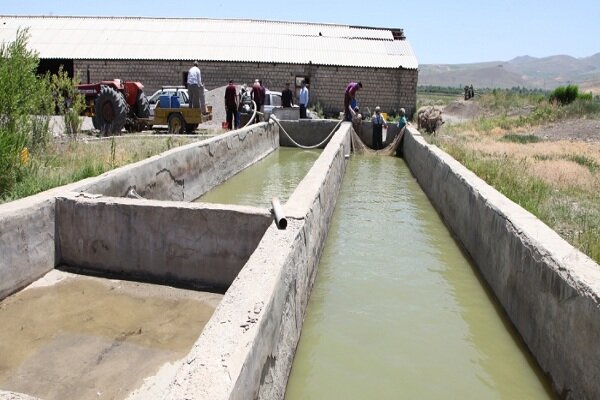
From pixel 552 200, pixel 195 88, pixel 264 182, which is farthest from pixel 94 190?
pixel 195 88

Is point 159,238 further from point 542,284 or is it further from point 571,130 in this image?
point 571,130

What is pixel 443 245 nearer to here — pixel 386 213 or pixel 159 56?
pixel 386 213

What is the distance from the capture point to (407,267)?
6.40 metres

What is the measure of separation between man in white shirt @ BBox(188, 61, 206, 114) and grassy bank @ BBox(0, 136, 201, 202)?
239cm

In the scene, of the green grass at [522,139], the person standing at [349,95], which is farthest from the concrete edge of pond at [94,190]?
the green grass at [522,139]

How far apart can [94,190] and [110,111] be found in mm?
8940

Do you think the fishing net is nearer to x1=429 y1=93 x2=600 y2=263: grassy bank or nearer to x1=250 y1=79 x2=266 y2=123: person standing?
x1=429 y1=93 x2=600 y2=263: grassy bank

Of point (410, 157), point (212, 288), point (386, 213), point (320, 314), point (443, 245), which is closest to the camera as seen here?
point (320, 314)

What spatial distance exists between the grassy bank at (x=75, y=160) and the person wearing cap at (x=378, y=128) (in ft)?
20.8

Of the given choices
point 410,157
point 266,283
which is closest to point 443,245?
point 266,283

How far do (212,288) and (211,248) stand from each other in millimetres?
379

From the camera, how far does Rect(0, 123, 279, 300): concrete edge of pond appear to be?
16.6ft

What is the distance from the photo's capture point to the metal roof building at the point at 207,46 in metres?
26.2

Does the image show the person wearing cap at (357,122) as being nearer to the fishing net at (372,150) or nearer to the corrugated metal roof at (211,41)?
the fishing net at (372,150)
